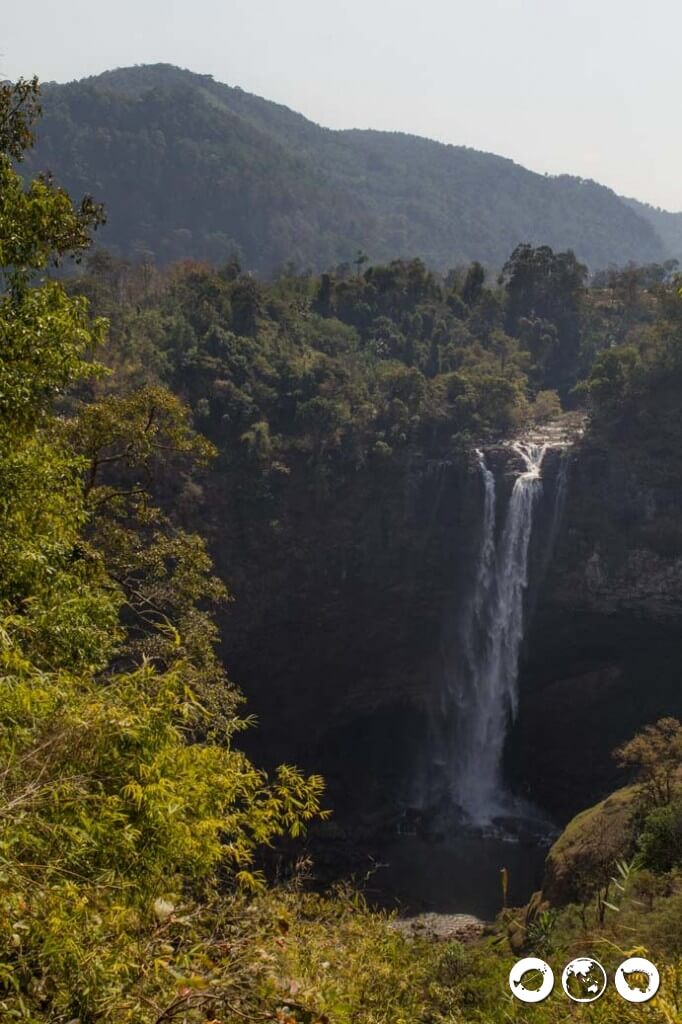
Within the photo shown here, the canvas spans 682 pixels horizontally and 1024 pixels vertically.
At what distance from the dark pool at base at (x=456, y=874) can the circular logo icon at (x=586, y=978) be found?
18.8 meters

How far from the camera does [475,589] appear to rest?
3197 centimetres

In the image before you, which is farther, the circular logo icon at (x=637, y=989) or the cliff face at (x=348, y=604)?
the cliff face at (x=348, y=604)

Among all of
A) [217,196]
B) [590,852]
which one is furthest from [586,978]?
[217,196]

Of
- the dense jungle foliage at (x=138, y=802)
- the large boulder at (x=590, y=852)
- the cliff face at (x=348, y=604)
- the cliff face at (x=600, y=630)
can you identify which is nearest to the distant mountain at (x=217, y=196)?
the cliff face at (x=348, y=604)

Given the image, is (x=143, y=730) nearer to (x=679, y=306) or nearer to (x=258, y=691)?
(x=258, y=691)

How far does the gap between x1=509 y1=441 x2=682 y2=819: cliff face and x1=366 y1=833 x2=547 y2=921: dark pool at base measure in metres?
3.65

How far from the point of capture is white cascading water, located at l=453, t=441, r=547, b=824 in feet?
101

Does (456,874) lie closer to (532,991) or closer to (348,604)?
(348,604)

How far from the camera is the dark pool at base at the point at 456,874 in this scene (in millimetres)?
23078

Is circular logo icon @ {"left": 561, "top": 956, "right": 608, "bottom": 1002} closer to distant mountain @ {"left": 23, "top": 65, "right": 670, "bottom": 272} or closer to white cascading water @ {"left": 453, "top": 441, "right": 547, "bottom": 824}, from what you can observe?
white cascading water @ {"left": 453, "top": 441, "right": 547, "bottom": 824}

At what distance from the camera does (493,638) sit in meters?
31.9

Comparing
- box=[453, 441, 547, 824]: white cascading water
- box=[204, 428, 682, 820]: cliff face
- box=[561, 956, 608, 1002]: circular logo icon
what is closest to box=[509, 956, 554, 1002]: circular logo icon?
box=[561, 956, 608, 1002]: circular logo icon

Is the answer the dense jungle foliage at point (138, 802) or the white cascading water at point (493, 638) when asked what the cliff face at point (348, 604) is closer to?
the white cascading water at point (493, 638)

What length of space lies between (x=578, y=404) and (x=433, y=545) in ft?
50.1
